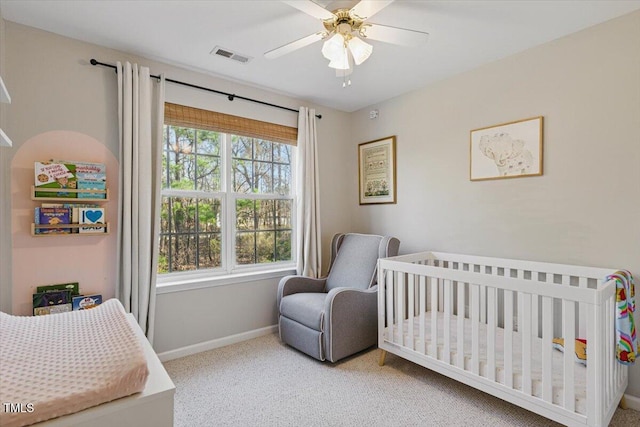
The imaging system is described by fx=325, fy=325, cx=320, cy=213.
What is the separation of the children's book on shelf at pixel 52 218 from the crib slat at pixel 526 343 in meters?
2.80

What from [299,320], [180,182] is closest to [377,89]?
[180,182]

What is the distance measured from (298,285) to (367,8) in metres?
2.26

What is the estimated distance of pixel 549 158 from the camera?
7.48 feet

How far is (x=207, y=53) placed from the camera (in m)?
2.46

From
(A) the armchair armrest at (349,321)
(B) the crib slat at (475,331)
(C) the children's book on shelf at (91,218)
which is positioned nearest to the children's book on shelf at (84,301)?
(C) the children's book on shelf at (91,218)

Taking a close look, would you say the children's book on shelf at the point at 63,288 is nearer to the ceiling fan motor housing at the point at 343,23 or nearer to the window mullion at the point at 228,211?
the window mullion at the point at 228,211

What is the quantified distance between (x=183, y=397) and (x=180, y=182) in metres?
1.64

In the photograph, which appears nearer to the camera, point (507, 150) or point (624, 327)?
point (624, 327)


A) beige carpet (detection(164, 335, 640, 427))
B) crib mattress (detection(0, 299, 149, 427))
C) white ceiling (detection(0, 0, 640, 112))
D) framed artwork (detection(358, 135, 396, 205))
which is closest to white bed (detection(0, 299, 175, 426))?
crib mattress (detection(0, 299, 149, 427))

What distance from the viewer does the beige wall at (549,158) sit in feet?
6.49

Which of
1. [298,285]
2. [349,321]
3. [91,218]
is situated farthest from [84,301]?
[349,321]

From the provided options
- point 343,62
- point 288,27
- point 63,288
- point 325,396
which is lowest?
point 325,396

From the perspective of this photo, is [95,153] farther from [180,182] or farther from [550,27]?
[550,27]

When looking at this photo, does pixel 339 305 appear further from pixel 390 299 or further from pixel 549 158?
pixel 549 158
